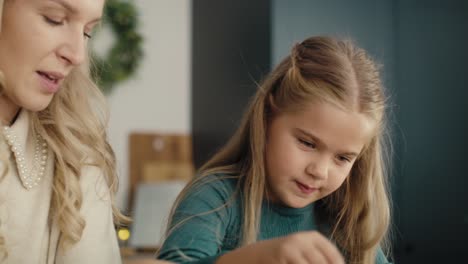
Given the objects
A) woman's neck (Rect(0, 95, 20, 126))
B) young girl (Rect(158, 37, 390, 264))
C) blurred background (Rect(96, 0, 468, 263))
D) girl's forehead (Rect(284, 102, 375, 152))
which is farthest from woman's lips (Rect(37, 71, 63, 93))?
blurred background (Rect(96, 0, 468, 263))

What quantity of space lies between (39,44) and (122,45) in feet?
A: 10.2

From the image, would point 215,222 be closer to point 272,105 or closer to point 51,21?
point 272,105

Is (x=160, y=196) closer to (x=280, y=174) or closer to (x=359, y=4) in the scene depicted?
(x=359, y=4)

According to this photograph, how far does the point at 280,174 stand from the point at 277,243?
446 mm

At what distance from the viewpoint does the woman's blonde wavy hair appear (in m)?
1.21

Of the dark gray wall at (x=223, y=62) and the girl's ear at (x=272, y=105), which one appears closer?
the girl's ear at (x=272, y=105)

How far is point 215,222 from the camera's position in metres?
1.19

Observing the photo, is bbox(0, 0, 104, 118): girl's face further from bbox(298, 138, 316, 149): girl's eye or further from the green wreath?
the green wreath

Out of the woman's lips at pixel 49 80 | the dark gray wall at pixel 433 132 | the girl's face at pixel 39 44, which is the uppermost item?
the girl's face at pixel 39 44

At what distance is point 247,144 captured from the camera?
134 cm

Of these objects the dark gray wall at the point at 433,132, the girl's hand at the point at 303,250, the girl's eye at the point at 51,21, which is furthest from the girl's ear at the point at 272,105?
the dark gray wall at the point at 433,132

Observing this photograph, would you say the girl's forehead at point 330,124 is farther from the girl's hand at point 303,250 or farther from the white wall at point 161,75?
the white wall at point 161,75

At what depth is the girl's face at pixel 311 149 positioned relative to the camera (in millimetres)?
1210

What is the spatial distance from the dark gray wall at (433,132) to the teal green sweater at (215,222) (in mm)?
2159
